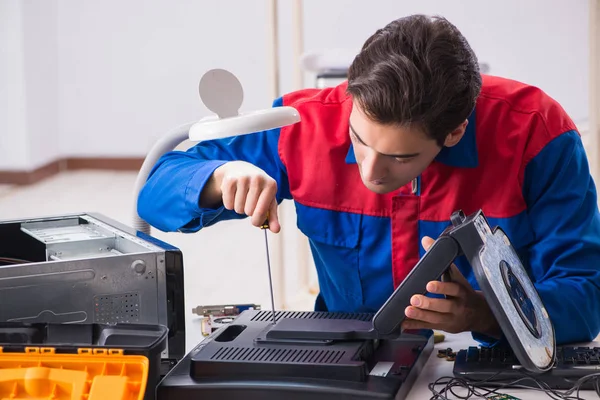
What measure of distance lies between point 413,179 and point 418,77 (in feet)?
0.71

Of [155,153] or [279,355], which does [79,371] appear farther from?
[155,153]

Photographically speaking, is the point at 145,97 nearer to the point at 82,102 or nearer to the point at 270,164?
the point at 82,102

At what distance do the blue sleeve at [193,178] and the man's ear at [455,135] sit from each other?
323 millimetres

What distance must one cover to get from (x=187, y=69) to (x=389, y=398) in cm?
467

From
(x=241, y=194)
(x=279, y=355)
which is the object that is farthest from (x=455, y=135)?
(x=279, y=355)

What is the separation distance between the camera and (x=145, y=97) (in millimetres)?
5520

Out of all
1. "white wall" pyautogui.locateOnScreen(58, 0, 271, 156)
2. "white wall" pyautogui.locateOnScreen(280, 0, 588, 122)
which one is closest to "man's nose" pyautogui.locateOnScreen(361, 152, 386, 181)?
"white wall" pyautogui.locateOnScreen(280, 0, 588, 122)

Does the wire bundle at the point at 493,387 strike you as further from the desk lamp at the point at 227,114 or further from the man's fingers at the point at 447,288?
the desk lamp at the point at 227,114

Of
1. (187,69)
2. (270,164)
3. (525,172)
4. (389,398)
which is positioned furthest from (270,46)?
(187,69)

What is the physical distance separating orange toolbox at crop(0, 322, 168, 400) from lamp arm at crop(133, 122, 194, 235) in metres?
0.49

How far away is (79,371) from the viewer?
3.08 feet

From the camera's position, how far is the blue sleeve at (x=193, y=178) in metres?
1.33

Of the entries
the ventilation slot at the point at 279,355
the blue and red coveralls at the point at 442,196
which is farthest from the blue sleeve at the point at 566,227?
the ventilation slot at the point at 279,355

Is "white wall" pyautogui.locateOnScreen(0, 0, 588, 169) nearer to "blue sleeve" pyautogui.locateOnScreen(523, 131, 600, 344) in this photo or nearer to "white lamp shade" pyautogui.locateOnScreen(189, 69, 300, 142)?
"blue sleeve" pyautogui.locateOnScreen(523, 131, 600, 344)
